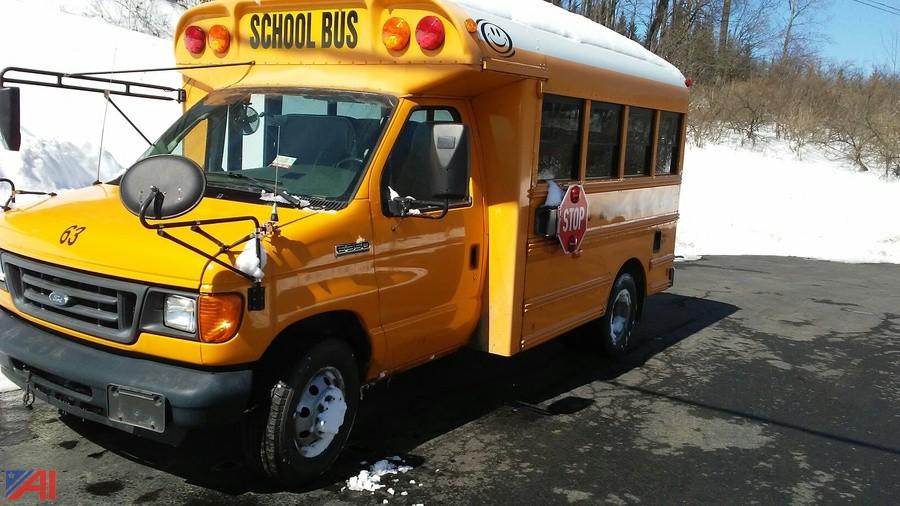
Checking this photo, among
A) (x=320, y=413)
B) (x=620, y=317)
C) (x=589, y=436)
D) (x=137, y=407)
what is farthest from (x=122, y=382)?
(x=620, y=317)

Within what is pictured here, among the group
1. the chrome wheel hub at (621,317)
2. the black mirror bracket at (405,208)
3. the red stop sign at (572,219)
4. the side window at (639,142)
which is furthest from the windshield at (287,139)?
the chrome wheel hub at (621,317)

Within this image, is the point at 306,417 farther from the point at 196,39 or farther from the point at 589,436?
the point at 196,39

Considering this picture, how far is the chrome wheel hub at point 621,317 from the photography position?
7.02 meters

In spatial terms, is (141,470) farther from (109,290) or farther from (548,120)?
(548,120)

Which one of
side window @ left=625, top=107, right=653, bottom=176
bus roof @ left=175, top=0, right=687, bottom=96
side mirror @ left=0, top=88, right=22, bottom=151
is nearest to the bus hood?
side mirror @ left=0, top=88, right=22, bottom=151

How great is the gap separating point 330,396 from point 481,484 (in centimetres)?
100

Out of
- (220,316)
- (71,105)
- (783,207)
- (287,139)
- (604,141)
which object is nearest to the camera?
(220,316)

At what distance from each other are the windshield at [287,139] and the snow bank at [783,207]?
11.5m

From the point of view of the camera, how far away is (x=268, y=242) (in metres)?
3.54

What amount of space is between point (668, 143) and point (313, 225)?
15.9 ft

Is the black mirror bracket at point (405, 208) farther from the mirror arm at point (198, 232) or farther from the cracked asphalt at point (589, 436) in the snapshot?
the cracked asphalt at point (589, 436)

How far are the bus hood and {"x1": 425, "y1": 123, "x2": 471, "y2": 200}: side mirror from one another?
95 cm

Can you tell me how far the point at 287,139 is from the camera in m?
4.40

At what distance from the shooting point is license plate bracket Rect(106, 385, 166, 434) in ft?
11.2
